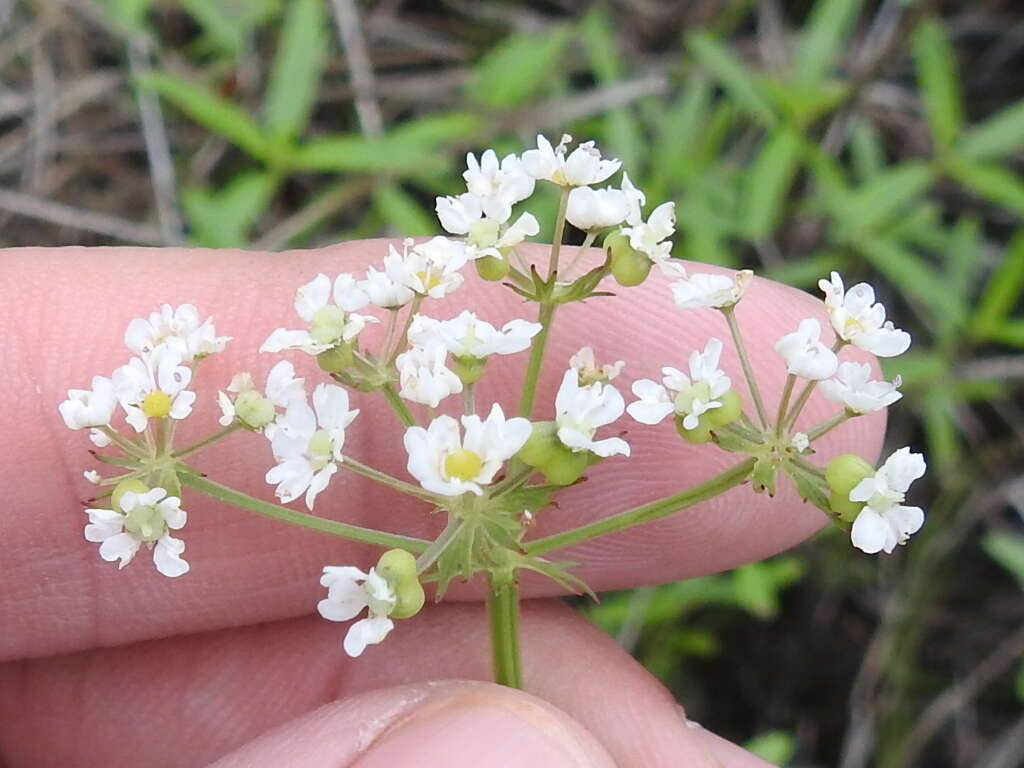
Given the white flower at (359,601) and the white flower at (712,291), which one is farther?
the white flower at (712,291)

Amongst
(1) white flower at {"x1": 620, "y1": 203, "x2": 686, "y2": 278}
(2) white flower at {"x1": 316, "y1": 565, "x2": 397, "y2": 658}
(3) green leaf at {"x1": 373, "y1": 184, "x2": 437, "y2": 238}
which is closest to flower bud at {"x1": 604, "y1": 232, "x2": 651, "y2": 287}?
(1) white flower at {"x1": 620, "y1": 203, "x2": 686, "y2": 278}

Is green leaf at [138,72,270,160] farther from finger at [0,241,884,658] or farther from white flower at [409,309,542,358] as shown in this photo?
white flower at [409,309,542,358]

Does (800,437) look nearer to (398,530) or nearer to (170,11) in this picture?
(398,530)

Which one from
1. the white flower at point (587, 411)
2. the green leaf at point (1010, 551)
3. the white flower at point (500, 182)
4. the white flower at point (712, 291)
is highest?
the white flower at point (500, 182)

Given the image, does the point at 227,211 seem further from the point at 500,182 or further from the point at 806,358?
the point at 806,358

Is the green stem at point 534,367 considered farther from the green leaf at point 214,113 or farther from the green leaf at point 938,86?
the green leaf at point 938,86

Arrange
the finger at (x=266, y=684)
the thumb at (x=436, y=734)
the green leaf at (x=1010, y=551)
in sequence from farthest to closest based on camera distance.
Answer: the green leaf at (x=1010, y=551) → the finger at (x=266, y=684) → the thumb at (x=436, y=734)

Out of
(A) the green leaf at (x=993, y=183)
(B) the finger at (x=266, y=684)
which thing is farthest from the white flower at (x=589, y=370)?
(A) the green leaf at (x=993, y=183)
